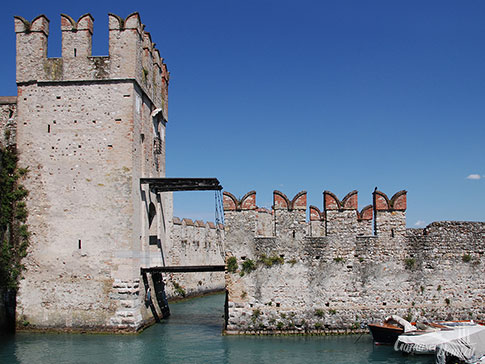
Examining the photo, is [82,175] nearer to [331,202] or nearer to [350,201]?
[331,202]

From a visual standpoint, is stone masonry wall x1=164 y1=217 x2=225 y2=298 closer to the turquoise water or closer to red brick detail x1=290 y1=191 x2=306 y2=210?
the turquoise water

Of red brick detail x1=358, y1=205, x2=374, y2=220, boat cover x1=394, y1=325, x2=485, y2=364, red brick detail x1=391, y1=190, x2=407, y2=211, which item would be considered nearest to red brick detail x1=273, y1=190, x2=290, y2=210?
red brick detail x1=358, y1=205, x2=374, y2=220

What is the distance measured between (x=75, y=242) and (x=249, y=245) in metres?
5.62

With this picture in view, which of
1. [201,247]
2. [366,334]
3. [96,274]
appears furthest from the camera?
[201,247]

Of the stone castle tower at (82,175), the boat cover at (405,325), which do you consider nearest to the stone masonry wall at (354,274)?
the boat cover at (405,325)

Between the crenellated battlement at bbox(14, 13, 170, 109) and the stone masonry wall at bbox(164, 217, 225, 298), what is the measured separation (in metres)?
8.07

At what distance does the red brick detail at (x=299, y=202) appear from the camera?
15445 mm

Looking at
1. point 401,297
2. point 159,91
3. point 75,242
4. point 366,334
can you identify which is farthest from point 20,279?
point 401,297

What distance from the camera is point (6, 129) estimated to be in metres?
17.0

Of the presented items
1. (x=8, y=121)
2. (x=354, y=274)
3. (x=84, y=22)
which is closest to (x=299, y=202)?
(x=354, y=274)

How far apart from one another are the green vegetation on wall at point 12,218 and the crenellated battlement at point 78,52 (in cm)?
295

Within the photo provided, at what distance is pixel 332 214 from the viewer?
15352mm

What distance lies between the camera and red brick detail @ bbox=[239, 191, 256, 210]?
15.5 m

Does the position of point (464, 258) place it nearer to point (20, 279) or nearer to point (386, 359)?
point (386, 359)
